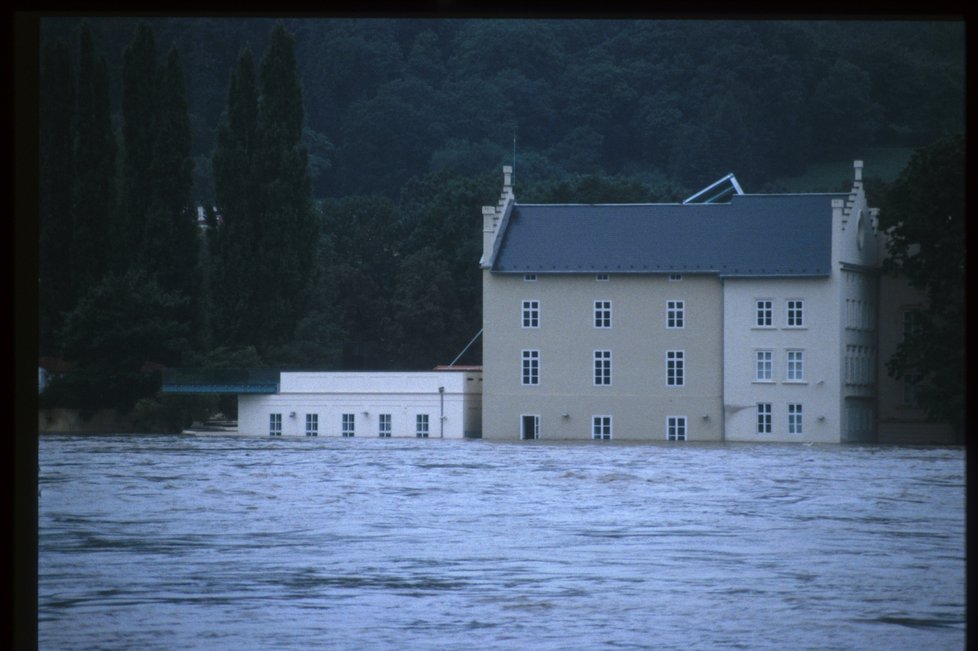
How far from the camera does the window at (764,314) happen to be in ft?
202

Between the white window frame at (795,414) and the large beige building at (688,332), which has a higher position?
the large beige building at (688,332)

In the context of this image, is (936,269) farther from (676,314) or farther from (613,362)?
(613,362)

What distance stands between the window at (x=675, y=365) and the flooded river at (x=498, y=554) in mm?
12682

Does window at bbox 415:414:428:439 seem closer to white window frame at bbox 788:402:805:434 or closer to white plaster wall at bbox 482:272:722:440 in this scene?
white plaster wall at bbox 482:272:722:440

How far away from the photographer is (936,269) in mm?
57406

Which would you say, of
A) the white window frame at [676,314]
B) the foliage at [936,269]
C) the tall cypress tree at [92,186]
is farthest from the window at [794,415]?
the tall cypress tree at [92,186]

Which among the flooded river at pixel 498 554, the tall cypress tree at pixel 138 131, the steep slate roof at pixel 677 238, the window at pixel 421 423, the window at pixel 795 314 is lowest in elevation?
the flooded river at pixel 498 554

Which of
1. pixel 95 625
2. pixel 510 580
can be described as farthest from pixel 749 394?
pixel 95 625

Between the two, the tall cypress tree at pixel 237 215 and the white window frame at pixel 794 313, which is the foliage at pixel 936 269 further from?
the tall cypress tree at pixel 237 215

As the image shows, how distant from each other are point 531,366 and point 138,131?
16381 millimetres

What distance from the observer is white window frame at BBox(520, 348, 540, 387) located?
6119 centimetres

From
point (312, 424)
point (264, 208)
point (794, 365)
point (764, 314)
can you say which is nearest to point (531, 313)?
point (764, 314)

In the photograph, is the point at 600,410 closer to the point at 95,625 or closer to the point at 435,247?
the point at 435,247

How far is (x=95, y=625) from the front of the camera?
13.9 m
